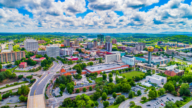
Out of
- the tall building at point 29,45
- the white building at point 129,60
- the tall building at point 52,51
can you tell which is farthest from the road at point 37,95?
the tall building at point 29,45

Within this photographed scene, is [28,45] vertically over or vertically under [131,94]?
over

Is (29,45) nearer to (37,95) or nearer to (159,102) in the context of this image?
(37,95)

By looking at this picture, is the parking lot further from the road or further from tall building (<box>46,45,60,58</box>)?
tall building (<box>46,45,60,58</box>)

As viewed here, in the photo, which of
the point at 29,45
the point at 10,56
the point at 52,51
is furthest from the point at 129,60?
the point at 29,45

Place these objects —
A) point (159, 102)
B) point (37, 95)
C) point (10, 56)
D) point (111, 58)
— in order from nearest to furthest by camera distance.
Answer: point (159, 102), point (37, 95), point (10, 56), point (111, 58)

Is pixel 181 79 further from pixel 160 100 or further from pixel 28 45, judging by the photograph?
pixel 28 45

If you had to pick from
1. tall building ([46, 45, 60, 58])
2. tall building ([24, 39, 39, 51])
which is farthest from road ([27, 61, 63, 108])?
tall building ([24, 39, 39, 51])

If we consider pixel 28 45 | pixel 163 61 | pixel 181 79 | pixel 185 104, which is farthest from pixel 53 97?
pixel 28 45

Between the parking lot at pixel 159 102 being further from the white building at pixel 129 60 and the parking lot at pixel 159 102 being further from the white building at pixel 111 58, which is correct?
the white building at pixel 111 58

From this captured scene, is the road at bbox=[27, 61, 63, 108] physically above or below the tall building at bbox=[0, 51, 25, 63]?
below

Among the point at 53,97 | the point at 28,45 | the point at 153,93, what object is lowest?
the point at 53,97

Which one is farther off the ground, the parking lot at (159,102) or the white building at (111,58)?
the white building at (111,58)
